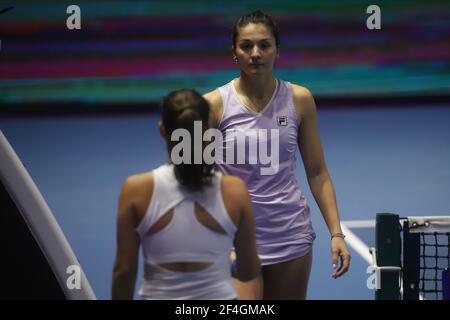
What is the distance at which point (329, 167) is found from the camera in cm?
779

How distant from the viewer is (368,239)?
6293 millimetres

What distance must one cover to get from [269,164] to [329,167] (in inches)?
181

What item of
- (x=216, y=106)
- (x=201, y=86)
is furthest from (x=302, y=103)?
(x=201, y=86)

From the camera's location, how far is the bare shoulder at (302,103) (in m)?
3.30

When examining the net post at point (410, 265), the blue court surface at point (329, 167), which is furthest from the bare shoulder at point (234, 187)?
the blue court surface at point (329, 167)

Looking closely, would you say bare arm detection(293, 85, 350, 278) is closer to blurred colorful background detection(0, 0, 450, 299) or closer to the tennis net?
the tennis net

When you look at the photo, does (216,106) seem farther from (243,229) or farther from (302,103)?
(243,229)

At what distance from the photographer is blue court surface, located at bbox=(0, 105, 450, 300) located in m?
5.80

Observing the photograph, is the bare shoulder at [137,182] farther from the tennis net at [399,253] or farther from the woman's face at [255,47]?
the tennis net at [399,253]

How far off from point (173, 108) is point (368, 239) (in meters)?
3.97

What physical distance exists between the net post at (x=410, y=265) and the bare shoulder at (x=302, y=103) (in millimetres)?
558

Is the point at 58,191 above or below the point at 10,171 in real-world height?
below
